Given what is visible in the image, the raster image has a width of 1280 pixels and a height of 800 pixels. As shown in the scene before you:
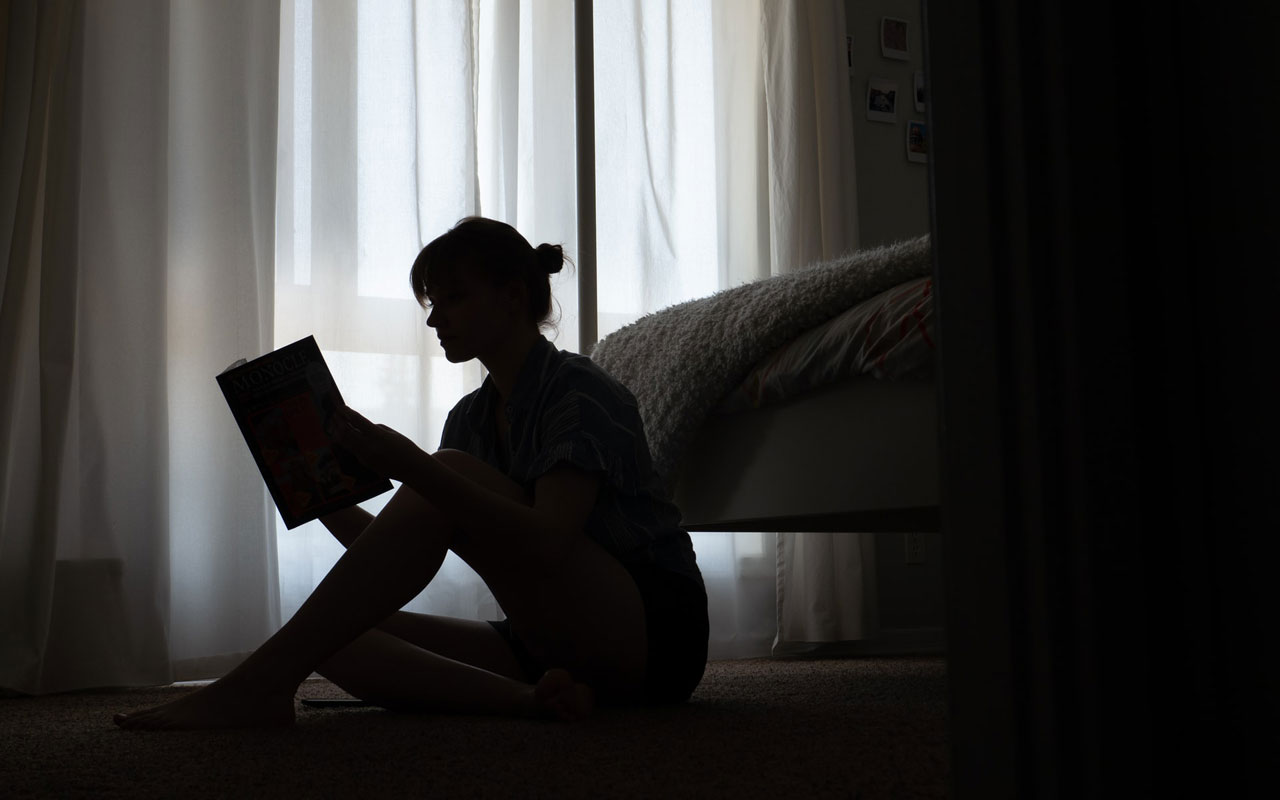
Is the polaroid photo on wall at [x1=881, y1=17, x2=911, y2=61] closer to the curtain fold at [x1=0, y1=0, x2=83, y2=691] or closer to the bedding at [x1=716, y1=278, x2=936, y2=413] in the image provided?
the bedding at [x1=716, y1=278, x2=936, y2=413]

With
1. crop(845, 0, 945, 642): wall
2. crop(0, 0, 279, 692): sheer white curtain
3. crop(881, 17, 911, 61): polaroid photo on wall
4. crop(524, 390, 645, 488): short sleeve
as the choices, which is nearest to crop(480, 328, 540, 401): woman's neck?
crop(524, 390, 645, 488): short sleeve

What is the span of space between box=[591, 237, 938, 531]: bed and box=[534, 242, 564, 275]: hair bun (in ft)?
0.88

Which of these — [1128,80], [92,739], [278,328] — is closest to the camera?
[1128,80]

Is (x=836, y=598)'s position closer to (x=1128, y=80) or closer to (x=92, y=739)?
(x=92, y=739)

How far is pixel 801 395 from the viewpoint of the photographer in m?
1.47

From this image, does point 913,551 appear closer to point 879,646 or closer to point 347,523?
point 879,646

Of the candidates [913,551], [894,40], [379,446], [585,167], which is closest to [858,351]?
[379,446]

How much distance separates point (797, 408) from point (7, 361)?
1348mm

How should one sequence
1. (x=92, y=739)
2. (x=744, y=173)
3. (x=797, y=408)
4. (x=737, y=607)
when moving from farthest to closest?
(x=744, y=173) < (x=737, y=607) < (x=797, y=408) < (x=92, y=739)

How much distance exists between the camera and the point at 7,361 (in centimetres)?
190

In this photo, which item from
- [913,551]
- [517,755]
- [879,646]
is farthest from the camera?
[913,551]

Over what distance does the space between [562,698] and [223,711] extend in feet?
1.08

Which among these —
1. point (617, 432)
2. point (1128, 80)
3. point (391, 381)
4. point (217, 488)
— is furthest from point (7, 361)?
point (1128, 80)

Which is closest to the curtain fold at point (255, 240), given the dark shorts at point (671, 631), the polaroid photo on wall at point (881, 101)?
the polaroid photo on wall at point (881, 101)
